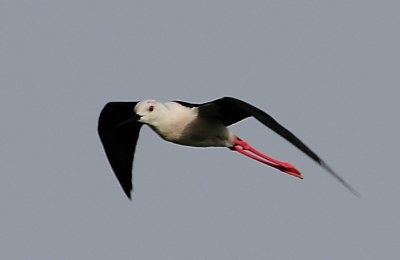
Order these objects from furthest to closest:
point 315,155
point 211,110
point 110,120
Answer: point 110,120
point 211,110
point 315,155

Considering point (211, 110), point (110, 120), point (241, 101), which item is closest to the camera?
point (241, 101)

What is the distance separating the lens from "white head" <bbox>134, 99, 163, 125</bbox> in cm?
1314

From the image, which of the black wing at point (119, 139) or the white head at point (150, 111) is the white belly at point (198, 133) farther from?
the black wing at point (119, 139)

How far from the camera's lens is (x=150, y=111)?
43.4 ft

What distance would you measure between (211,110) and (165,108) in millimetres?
560

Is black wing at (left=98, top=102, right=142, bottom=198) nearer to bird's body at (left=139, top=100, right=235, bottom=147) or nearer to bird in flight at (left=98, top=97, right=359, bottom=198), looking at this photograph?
bird in flight at (left=98, top=97, right=359, bottom=198)

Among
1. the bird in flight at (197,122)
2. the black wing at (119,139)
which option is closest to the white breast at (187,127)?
the bird in flight at (197,122)

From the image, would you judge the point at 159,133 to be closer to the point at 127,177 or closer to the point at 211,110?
the point at 211,110

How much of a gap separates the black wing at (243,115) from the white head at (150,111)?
0.41m

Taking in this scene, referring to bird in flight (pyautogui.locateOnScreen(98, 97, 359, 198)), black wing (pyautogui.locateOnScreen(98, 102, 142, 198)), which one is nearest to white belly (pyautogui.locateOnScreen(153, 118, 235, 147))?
bird in flight (pyautogui.locateOnScreen(98, 97, 359, 198))

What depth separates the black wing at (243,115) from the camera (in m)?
10.3

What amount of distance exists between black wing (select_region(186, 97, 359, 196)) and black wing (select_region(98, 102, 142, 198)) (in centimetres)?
134

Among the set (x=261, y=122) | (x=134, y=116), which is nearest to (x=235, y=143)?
(x=134, y=116)

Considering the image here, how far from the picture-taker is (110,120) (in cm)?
1457
